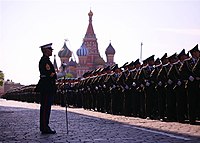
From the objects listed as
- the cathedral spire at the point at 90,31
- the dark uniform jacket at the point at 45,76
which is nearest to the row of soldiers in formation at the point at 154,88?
the dark uniform jacket at the point at 45,76

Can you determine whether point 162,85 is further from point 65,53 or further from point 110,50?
point 110,50

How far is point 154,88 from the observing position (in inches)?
484

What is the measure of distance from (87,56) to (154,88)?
95.3 meters

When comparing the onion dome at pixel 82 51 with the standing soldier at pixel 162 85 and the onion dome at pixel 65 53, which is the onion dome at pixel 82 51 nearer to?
the onion dome at pixel 65 53

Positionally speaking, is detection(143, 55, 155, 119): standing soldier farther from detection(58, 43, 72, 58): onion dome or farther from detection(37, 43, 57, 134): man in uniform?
detection(58, 43, 72, 58): onion dome

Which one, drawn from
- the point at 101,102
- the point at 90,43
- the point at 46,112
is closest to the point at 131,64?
the point at 101,102

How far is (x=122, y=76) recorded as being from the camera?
14758 millimetres

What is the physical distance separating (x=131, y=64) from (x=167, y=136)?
271 inches

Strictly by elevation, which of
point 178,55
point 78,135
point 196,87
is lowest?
point 78,135

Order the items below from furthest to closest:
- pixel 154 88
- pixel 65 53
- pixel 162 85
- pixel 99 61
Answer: pixel 65 53
pixel 99 61
pixel 154 88
pixel 162 85

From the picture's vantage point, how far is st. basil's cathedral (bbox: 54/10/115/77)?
106500mm

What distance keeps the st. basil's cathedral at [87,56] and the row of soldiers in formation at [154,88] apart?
288 ft

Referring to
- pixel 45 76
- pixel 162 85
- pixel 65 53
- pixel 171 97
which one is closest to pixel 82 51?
pixel 65 53

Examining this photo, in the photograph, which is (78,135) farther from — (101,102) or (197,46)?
(101,102)
